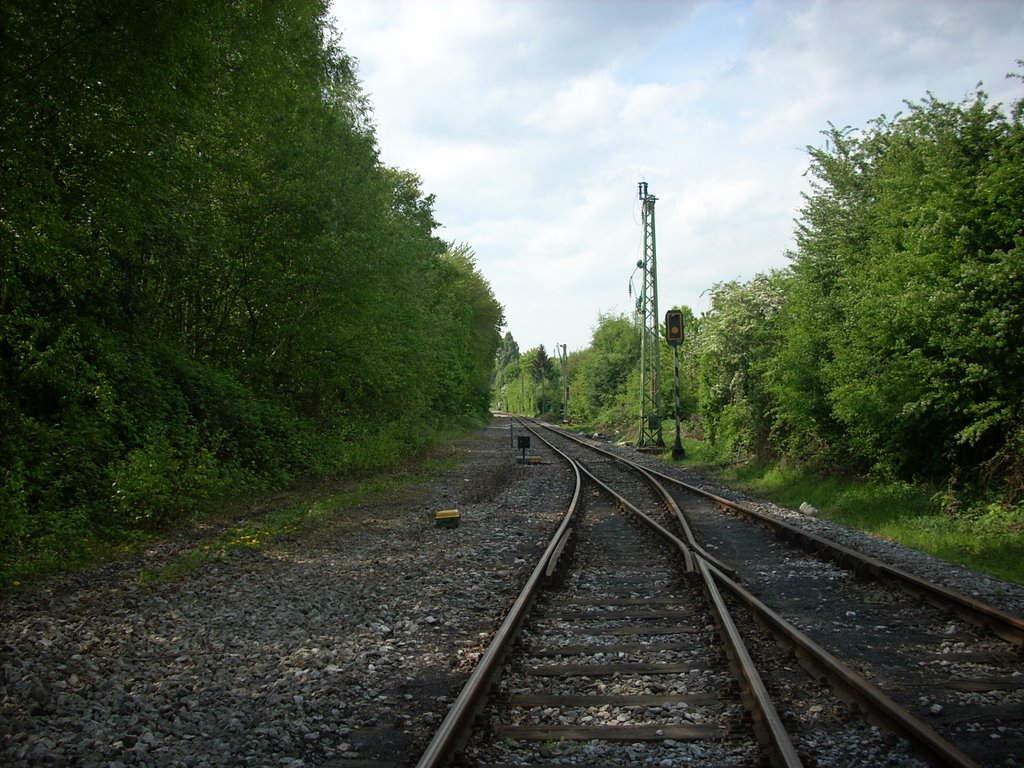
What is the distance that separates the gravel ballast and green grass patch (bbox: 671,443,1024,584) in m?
0.84

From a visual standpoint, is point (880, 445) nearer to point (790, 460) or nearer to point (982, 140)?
point (790, 460)

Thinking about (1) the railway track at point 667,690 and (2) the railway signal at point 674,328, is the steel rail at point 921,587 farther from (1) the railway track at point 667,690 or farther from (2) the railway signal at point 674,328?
(2) the railway signal at point 674,328

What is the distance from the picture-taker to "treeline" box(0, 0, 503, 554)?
24.7ft

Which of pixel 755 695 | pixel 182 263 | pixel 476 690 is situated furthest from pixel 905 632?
pixel 182 263

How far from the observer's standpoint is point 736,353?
2256cm

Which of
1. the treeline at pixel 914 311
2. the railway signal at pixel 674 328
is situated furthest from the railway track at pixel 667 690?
the railway signal at pixel 674 328

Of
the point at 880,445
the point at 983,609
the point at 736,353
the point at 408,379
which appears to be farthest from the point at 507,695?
the point at 736,353

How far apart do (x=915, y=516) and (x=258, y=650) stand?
393 inches

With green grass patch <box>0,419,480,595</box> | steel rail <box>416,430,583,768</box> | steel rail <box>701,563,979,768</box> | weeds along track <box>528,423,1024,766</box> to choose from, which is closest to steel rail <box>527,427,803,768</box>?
steel rail <box>701,563,979,768</box>

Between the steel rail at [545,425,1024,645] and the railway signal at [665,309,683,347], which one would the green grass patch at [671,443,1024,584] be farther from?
the railway signal at [665,309,683,347]

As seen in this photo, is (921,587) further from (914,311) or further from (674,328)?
(674,328)

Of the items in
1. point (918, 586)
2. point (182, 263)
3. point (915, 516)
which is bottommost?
point (915, 516)

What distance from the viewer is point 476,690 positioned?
422 centimetres

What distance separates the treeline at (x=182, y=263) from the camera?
7.52 metres
